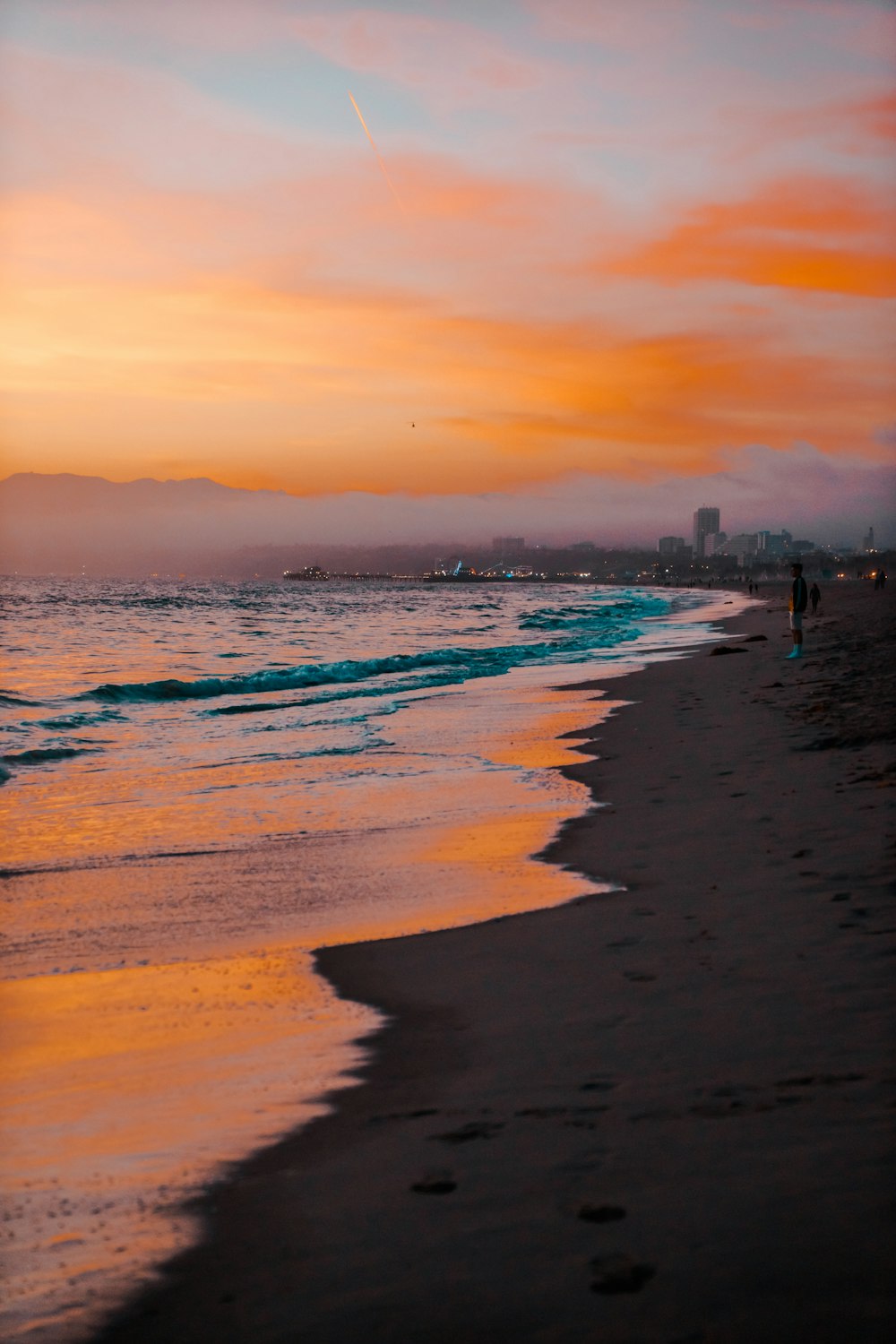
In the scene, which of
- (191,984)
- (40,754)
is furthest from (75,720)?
(191,984)

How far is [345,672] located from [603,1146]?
2458cm

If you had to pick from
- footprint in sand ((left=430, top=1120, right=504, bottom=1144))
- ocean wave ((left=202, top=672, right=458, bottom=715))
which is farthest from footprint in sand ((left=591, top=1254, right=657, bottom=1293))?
ocean wave ((left=202, top=672, right=458, bottom=715))

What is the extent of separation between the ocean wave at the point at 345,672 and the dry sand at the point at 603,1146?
17.7m

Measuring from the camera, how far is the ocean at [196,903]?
3445 millimetres

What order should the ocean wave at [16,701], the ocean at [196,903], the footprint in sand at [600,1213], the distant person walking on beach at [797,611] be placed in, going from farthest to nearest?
the distant person walking on beach at [797,611] → the ocean wave at [16,701] → the ocean at [196,903] → the footprint in sand at [600,1213]

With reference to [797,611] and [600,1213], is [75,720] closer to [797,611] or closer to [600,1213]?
[797,611]

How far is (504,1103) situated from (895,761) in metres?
7.04

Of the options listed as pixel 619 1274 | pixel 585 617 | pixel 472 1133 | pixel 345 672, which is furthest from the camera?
pixel 585 617

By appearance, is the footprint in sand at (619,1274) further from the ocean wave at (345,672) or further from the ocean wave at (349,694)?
the ocean wave at (345,672)

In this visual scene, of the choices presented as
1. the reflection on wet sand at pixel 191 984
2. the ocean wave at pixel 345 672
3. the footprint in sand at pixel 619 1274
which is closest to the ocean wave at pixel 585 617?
the ocean wave at pixel 345 672

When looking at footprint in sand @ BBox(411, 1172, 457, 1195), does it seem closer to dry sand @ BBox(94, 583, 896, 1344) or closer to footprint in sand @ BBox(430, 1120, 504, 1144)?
dry sand @ BBox(94, 583, 896, 1344)

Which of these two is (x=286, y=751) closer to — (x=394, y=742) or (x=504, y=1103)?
(x=394, y=742)

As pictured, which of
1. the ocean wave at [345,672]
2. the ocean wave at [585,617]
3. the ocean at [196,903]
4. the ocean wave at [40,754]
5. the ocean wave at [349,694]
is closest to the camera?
the ocean at [196,903]

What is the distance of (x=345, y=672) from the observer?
91.0ft
